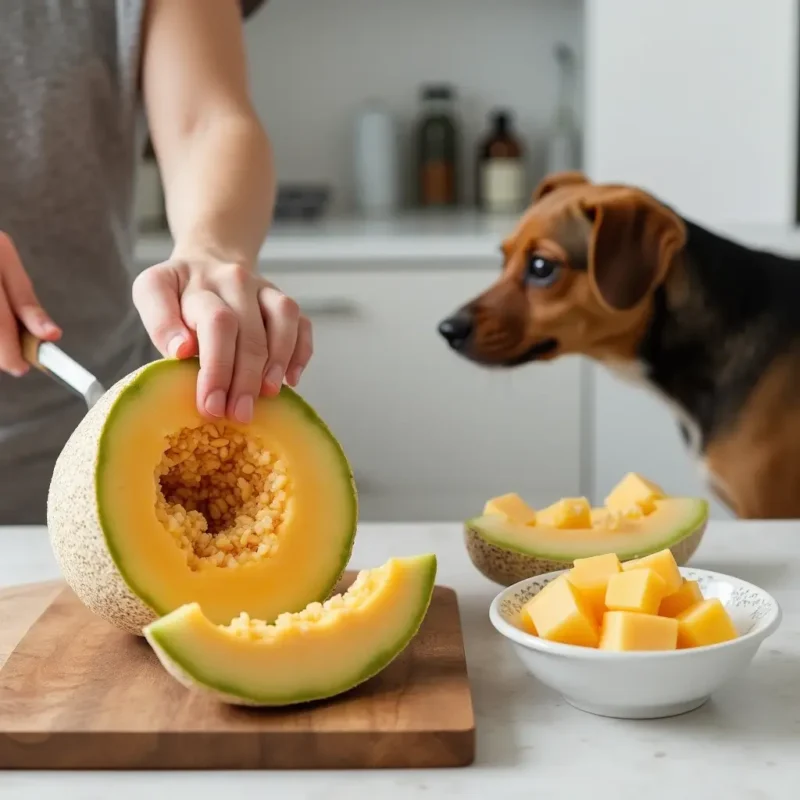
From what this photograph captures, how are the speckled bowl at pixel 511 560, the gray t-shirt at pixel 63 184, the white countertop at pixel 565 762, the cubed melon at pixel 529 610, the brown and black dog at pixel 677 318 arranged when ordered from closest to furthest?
the white countertop at pixel 565 762 < the cubed melon at pixel 529 610 < the speckled bowl at pixel 511 560 < the gray t-shirt at pixel 63 184 < the brown and black dog at pixel 677 318

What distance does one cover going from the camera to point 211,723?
0.74 metres

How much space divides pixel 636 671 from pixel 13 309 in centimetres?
65

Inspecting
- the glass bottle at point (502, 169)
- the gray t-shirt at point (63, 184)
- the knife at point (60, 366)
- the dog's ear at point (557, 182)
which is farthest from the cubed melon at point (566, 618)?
the glass bottle at point (502, 169)

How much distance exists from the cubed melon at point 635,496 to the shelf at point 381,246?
5.19 ft

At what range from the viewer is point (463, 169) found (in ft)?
11.0

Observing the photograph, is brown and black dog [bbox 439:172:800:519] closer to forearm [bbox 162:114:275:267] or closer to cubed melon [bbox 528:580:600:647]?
forearm [bbox 162:114:275:267]

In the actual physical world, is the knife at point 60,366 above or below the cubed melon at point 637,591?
above

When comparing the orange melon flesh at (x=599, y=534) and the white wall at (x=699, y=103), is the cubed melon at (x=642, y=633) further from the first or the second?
the white wall at (x=699, y=103)

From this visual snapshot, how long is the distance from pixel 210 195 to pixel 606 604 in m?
0.62

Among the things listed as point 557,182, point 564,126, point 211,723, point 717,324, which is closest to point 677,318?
point 717,324

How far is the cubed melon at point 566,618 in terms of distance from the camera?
0.77 metres

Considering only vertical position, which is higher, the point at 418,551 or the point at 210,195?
the point at 210,195

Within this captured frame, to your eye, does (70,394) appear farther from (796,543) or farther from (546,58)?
(546,58)

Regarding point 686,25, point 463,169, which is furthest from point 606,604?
point 463,169
